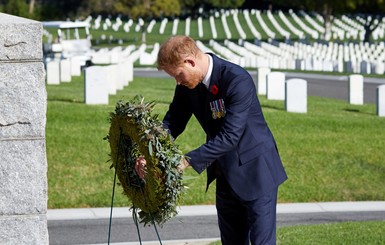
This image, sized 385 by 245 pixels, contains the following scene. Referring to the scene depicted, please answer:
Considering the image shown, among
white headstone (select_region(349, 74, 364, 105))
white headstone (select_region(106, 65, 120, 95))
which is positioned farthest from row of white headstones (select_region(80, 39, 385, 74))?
white headstone (select_region(106, 65, 120, 95))

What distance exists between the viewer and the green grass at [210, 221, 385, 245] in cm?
1022

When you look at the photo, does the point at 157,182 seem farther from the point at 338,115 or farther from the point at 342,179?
the point at 338,115

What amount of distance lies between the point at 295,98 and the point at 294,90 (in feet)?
0.48

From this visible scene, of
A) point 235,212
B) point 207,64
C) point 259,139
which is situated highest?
point 207,64

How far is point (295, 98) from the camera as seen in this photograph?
2083 centimetres

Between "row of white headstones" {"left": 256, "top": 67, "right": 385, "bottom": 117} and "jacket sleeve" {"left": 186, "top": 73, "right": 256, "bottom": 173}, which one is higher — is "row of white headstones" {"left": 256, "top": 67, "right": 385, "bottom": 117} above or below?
below

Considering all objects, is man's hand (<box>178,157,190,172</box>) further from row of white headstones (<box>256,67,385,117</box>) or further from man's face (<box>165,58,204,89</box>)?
row of white headstones (<box>256,67,385,117</box>)

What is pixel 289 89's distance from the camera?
20.8 metres

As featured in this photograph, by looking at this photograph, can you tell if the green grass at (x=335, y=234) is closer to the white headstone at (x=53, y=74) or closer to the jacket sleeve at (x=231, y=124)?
the jacket sleeve at (x=231, y=124)

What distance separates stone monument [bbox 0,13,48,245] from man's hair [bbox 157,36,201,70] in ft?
2.45

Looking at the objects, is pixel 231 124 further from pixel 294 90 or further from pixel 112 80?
pixel 112 80

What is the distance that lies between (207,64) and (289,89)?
45.9ft

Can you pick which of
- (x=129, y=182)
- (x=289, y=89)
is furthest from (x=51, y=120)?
(x=129, y=182)

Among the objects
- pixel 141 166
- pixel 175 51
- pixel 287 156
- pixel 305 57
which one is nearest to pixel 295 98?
pixel 287 156
